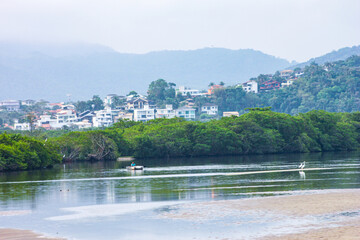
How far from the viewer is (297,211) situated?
30.0m

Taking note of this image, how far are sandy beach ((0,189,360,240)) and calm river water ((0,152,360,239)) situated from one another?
1.13 metres

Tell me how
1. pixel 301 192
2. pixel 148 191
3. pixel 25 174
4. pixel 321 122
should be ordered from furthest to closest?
pixel 321 122 < pixel 25 174 < pixel 148 191 < pixel 301 192

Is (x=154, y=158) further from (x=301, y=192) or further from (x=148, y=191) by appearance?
(x=301, y=192)

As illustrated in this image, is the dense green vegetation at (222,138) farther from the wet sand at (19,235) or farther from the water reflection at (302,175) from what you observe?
the wet sand at (19,235)

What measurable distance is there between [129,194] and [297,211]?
13777mm

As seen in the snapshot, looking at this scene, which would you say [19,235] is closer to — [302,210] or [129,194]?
[302,210]

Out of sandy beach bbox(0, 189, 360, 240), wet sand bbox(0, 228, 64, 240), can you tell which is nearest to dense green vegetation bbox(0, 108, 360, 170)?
sandy beach bbox(0, 189, 360, 240)

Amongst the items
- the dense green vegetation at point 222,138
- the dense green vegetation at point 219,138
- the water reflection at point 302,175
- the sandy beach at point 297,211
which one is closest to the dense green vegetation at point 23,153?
the dense green vegetation at point 219,138

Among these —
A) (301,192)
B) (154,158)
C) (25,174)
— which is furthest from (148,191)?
(154,158)

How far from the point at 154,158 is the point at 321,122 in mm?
28642

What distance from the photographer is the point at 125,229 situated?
2716 cm

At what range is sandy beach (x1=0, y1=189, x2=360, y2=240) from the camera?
2462cm

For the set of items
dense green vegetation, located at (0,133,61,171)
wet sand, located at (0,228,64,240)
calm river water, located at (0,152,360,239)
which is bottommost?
wet sand, located at (0,228,64,240)

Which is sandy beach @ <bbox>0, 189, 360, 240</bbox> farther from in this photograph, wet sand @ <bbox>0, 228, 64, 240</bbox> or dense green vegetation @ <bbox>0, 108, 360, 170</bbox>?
dense green vegetation @ <bbox>0, 108, 360, 170</bbox>
